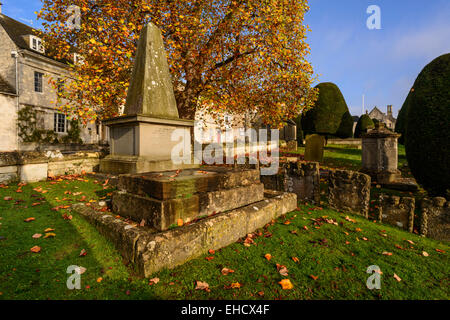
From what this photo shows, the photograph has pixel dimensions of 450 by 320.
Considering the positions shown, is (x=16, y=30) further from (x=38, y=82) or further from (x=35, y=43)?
(x=38, y=82)

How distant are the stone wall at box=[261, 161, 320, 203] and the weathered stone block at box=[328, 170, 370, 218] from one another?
1.43ft

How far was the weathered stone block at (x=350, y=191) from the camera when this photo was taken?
520 cm

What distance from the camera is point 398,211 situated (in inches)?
189

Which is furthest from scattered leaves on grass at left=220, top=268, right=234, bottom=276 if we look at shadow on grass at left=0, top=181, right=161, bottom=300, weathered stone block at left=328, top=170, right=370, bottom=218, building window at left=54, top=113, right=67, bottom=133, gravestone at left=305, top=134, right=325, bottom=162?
building window at left=54, top=113, right=67, bottom=133

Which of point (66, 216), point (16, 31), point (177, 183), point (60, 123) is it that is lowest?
point (66, 216)

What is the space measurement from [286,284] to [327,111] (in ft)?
83.7

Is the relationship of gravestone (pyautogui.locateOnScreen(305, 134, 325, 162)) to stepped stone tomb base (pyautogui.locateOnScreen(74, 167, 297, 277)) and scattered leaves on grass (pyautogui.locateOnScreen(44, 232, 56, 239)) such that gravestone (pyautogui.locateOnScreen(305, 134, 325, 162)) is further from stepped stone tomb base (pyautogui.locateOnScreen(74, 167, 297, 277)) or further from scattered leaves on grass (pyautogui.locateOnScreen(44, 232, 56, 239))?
scattered leaves on grass (pyautogui.locateOnScreen(44, 232, 56, 239))

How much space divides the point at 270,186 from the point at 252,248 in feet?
12.6

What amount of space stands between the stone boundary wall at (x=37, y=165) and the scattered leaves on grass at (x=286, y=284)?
766cm

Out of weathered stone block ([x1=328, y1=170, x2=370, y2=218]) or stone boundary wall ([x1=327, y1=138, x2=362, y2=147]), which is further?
stone boundary wall ([x1=327, y1=138, x2=362, y2=147])

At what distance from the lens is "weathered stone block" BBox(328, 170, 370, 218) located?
5.20m

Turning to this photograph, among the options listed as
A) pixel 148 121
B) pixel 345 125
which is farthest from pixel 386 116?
pixel 148 121

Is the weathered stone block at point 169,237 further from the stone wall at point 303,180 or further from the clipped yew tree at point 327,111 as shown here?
the clipped yew tree at point 327,111
